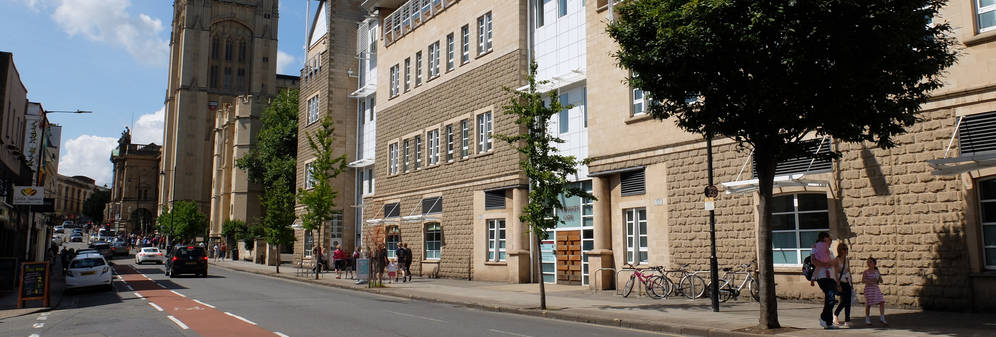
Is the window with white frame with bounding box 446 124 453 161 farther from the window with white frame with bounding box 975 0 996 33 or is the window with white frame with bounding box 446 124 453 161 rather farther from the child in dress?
the window with white frame with bounding box 975 0 996 33

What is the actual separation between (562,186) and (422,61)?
1808 centimetres

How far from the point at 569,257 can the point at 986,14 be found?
48.3 ft

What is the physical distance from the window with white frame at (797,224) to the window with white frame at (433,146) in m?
18.2

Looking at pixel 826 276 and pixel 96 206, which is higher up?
pixel 96 206

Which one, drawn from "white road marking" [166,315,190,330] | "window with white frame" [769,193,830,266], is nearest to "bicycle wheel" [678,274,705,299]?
"window with white frame" [769,193,830,266]

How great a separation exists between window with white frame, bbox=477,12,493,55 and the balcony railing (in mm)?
2333

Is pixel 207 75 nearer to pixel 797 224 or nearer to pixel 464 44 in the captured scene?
pixel 464 44

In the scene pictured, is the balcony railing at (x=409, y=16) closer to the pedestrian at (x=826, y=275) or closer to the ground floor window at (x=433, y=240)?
the ground floor window at (x=433, y=240)

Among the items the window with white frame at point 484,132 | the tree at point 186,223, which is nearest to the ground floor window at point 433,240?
the window with white frame at point 484,132

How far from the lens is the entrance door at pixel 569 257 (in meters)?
25.2

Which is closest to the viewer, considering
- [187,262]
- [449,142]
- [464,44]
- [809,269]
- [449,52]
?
[809,269]

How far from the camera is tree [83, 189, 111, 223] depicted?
172125mm

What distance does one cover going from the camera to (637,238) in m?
21.9

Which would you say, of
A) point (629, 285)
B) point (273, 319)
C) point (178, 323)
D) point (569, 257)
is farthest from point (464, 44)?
point (178, 323)
